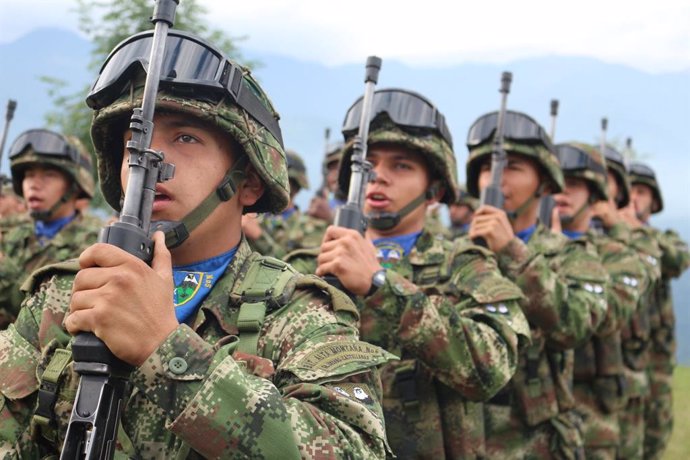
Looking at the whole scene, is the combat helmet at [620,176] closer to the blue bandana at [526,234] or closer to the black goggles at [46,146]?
the blue bandana at [526,234]

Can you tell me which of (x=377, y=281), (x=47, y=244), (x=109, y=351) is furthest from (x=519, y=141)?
(x=109, y=351)

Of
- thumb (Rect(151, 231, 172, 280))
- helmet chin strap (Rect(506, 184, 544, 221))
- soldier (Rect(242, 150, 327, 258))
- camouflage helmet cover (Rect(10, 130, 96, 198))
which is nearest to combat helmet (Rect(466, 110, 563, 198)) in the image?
helmet chin strap (Rect(506, 184, 544, 221))

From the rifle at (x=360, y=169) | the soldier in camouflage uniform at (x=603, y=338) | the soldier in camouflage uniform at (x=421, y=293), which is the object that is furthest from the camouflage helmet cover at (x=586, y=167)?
the rifle at (x=360, y=169)

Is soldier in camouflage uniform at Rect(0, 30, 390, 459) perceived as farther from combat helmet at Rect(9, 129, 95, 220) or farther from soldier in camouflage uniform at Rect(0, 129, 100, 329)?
combat helmet at Rect(9, 129, 95, 220)

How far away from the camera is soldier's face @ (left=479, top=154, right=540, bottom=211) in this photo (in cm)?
564

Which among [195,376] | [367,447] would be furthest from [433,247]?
[195,376]

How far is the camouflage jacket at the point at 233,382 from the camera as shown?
1877 millimetres

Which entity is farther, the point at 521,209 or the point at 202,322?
the point at 521,209

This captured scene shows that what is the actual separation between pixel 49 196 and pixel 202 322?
5701 mm

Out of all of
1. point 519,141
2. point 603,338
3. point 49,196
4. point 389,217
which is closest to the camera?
point 389,217

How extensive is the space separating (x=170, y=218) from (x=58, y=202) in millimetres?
5534

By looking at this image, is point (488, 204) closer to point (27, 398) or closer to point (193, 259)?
point (193, 259)

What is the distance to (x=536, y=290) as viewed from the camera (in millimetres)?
4816

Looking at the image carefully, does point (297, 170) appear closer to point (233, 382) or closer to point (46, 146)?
point (46, 146)
